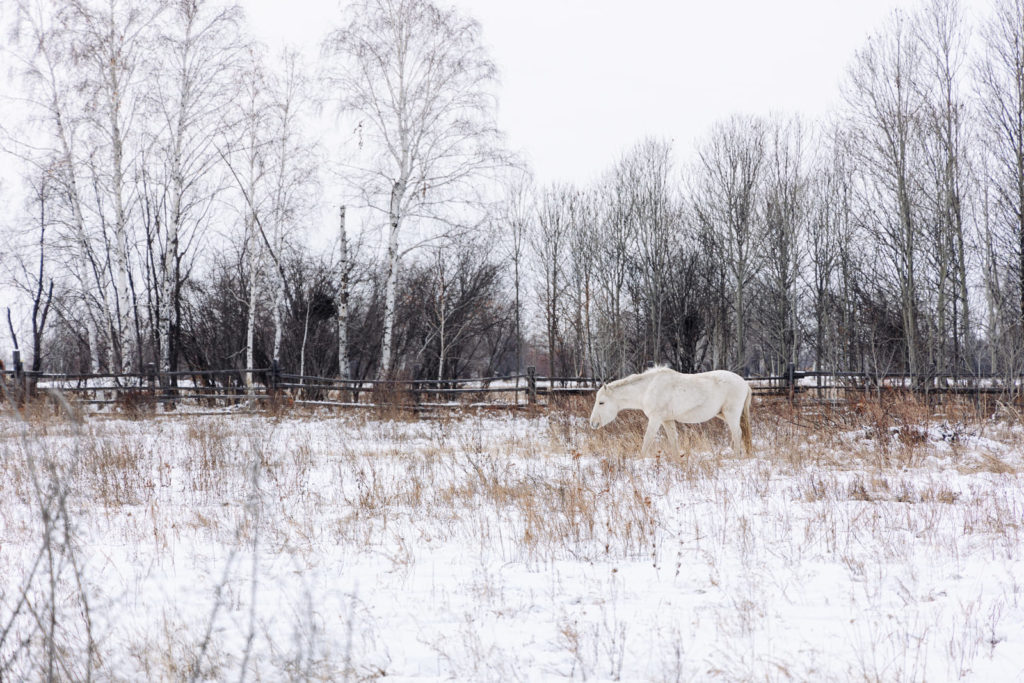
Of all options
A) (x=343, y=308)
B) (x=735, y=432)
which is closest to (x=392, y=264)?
(x=343, y=308)

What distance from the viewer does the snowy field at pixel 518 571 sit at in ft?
8.79

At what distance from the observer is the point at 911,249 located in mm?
19641

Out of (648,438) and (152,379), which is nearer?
(648,438)

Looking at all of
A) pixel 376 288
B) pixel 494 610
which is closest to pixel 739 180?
pixel 376 288

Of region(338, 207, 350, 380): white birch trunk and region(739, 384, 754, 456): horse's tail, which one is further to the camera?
region(338, 207, 350, 380): white birch trunk

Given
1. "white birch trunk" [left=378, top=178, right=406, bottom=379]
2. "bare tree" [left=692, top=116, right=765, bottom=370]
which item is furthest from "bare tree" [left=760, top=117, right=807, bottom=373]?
"white birch trunk" [left=378, top=178, right=406, bottom=379]

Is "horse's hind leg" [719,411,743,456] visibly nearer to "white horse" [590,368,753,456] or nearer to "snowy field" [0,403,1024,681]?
"white horse" [590,368,753,456]

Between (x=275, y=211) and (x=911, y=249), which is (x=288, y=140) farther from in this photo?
(x=911, y=249)

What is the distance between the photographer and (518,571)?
3.96 metres

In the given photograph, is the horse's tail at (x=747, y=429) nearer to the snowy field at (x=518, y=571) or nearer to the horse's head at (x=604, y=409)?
the snowy field at (x=518, y=571)

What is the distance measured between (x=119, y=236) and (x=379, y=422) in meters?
7.86

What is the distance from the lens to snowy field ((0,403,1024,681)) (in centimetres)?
268

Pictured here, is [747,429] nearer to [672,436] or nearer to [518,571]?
[672,436]

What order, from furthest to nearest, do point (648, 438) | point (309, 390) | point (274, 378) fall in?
point (309, 390) < point (274, 378) < point (648, 438)
